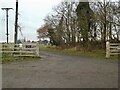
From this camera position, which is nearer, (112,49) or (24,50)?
(24,50)

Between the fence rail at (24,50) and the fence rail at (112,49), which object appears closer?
the fence rail at (24,50)

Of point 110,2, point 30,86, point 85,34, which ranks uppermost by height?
point 110,2

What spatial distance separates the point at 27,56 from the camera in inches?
1049

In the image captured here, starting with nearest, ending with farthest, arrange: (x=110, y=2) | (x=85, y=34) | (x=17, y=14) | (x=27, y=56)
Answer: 1. (x=27, y=56)
2. (x=17, y=14)
3. (x=110, y=2)
4. (x=85, y=34)

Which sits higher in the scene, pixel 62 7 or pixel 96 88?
pixel 62 7

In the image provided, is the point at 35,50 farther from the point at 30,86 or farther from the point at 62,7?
the point at 62,7

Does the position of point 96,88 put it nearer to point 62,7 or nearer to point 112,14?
point 112,14

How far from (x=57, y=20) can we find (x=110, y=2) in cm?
2954

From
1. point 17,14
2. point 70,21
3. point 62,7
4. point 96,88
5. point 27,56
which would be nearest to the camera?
point 96,88

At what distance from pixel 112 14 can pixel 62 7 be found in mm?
29594

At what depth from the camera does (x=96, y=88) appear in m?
9.12

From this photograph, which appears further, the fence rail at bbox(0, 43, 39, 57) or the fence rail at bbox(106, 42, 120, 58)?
the fence rail at bbox(106, 42, 120, 58)

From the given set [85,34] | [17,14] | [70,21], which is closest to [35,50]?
[17,14]

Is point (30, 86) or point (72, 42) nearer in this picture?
point (30, 86)
